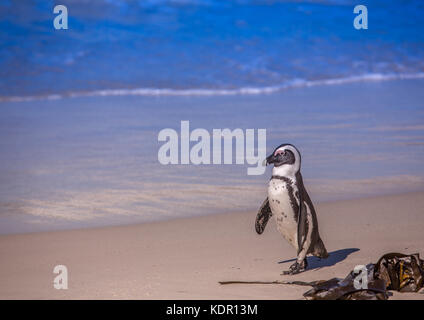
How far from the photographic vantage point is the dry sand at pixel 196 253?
410cm

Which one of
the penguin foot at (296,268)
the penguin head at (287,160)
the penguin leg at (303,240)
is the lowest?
the penguin foot at (296,268)

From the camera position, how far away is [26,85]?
595 inches

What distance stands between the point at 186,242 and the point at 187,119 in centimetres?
572

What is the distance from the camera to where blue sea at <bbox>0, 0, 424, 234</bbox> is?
21.9 ft

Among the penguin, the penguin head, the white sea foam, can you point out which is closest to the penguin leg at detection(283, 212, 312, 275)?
the penguin

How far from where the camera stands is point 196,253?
486 cm

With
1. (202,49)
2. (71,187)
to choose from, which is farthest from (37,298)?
(202,49)

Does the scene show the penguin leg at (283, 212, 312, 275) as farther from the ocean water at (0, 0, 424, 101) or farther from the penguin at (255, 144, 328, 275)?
the ocean water at (0, 0, 424, 101)

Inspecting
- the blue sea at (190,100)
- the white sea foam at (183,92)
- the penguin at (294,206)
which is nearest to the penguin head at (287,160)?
the penguin at (294,206)

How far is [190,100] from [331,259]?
9.39 meters

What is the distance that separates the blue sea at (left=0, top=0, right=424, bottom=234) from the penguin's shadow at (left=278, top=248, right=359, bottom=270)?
3.73 ft

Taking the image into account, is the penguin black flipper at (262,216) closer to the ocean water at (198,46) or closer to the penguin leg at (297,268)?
the penguin leg at (297,268)

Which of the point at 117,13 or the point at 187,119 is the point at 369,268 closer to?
the point at 187,119

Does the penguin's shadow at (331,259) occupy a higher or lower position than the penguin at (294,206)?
lower
